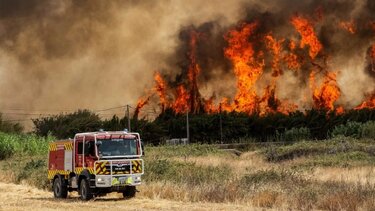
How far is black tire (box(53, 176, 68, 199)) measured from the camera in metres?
24.5

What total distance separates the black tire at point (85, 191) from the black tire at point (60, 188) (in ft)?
5.28

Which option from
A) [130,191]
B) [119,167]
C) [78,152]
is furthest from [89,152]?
[130,191]

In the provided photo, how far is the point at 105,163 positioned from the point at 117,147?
986 mm

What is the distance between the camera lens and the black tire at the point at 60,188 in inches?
965

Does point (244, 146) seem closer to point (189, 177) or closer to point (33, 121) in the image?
point (189, 177)

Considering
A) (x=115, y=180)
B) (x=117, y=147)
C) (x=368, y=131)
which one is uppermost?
(x=368, y=131)

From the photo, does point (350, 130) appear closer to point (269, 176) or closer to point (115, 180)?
point (269, 176)

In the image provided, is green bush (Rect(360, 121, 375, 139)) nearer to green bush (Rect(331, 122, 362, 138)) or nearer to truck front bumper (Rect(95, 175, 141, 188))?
green bush (Rect(331, 122, 362, 138))

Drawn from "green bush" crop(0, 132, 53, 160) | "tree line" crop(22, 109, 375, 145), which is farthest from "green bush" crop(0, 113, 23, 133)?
"green bush" crop(0, 132, 53, 160)

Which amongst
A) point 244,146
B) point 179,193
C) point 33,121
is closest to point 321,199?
point 179,193

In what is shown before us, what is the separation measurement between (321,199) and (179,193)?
5.71 m

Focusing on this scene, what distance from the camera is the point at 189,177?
1074 inches

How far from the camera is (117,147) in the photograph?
76.0 feet

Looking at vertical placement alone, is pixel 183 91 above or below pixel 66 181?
above
